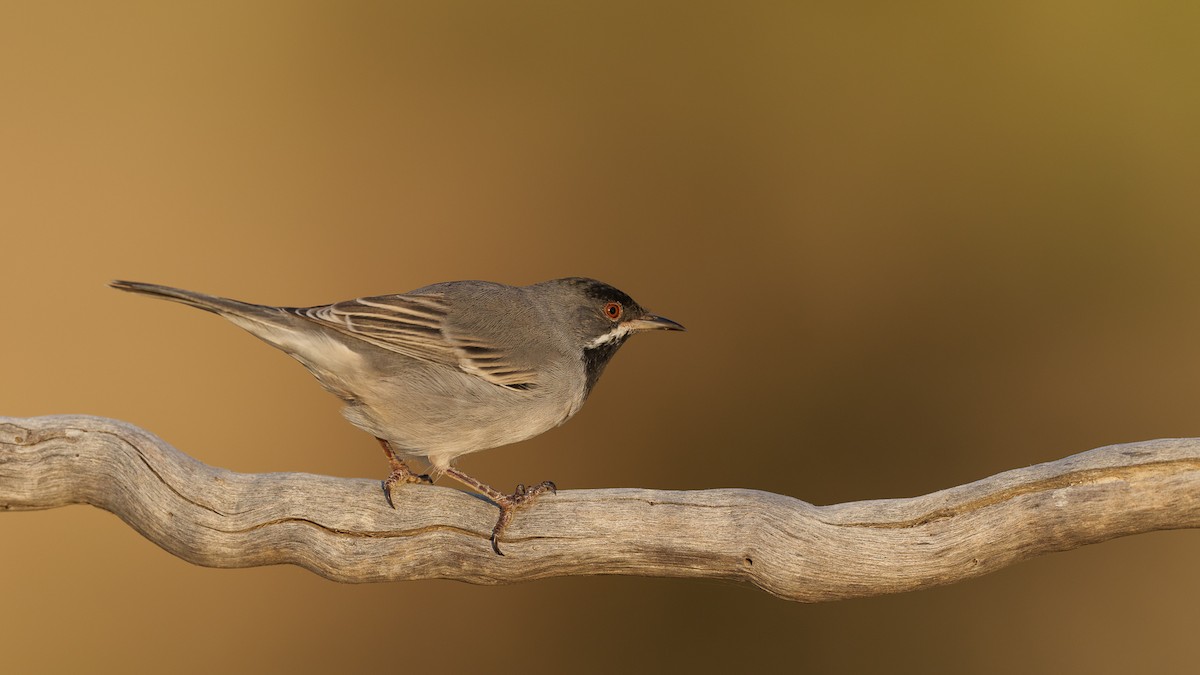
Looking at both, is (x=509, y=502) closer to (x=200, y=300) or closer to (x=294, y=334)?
(x=294, y=334)

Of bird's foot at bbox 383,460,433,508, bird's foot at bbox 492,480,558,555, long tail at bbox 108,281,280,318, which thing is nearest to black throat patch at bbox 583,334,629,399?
bird's foot at bbox 492,480,558,555

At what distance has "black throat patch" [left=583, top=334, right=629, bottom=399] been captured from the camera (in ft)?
15.8

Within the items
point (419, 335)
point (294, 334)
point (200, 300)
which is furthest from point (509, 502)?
point (200, 300)

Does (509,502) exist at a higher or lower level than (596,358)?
lower

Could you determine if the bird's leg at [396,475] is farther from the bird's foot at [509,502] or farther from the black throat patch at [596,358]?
→ the black throat patch at [596,358]

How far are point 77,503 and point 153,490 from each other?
1.36ft

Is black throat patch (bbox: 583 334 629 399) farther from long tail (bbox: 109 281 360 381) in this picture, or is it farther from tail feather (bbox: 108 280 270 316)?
tail feather (bbox: 108 280 270 316)

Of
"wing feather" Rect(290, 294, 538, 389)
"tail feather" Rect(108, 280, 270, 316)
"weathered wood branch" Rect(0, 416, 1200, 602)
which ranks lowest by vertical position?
"weathered wood branch" Rect(0, 416, 1200, 602)

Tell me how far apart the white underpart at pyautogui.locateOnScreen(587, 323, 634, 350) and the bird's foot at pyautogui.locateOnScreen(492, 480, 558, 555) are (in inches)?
33.8

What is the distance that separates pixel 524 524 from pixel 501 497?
0.57ft

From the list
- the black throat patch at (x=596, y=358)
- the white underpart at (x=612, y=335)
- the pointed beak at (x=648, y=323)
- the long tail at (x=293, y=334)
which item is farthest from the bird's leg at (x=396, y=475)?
the pointed beak at (x=648, y=323)

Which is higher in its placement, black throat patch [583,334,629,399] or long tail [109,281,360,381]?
black throat patch [583,334,629,399]

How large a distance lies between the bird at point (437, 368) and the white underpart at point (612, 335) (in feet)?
0.49

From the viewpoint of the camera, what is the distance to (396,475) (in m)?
4.54
